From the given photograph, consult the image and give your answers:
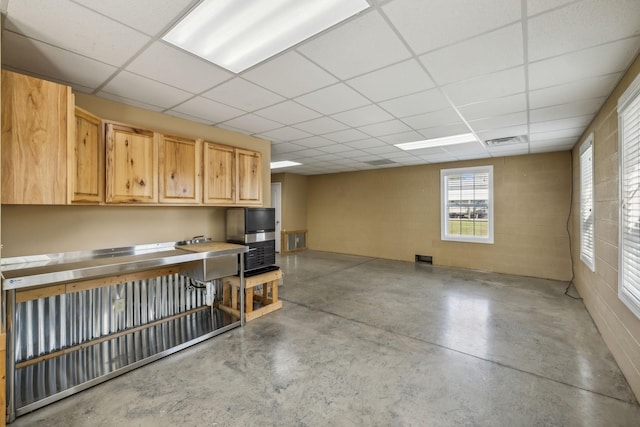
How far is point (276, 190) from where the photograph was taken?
9.09 meters

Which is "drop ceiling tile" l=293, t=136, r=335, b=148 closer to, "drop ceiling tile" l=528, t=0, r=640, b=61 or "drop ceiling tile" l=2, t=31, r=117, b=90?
"drop ceiling tile" l=2, t=31, r=117, b=90

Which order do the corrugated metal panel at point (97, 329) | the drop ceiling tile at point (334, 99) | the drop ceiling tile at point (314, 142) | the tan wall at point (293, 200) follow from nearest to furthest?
1. the corrugated metal panel at point (97, 329)
2. the drop ceiling tile at point (334, 99)
3. the drop ceiling tile at point (314, 142)
4. the tan wall at point (293, 200)

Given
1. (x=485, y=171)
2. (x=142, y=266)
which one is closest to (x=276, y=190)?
(x=485, y=171)

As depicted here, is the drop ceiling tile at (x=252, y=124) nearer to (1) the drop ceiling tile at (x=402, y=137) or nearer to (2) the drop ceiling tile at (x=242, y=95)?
(2) the drop ceiling tile at (x=242, y=95)

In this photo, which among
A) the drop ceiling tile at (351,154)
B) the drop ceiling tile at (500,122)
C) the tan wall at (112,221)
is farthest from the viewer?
the drop ceiling tile at (351,154)

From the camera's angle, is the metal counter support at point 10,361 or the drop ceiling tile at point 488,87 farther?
the drop ceiling tile at point 488,87

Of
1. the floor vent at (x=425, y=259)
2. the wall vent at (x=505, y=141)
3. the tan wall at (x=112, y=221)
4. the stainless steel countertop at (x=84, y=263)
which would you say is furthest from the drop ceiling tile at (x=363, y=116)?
the floor vent at (x=425, y=259)

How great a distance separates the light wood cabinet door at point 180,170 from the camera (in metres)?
3.17

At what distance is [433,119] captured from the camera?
12.0ft

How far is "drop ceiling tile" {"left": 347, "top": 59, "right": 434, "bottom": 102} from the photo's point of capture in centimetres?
238

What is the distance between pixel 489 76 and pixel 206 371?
3627 mm

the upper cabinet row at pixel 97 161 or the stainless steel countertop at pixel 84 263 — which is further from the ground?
the upper cabinet row at pixel 97 161

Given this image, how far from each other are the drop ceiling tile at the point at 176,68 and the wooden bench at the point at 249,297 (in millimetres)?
2351

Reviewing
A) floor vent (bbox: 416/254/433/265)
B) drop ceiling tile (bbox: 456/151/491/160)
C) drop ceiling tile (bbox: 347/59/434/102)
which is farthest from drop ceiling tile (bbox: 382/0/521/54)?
floor vent (bbox: 416/254/433/265)
